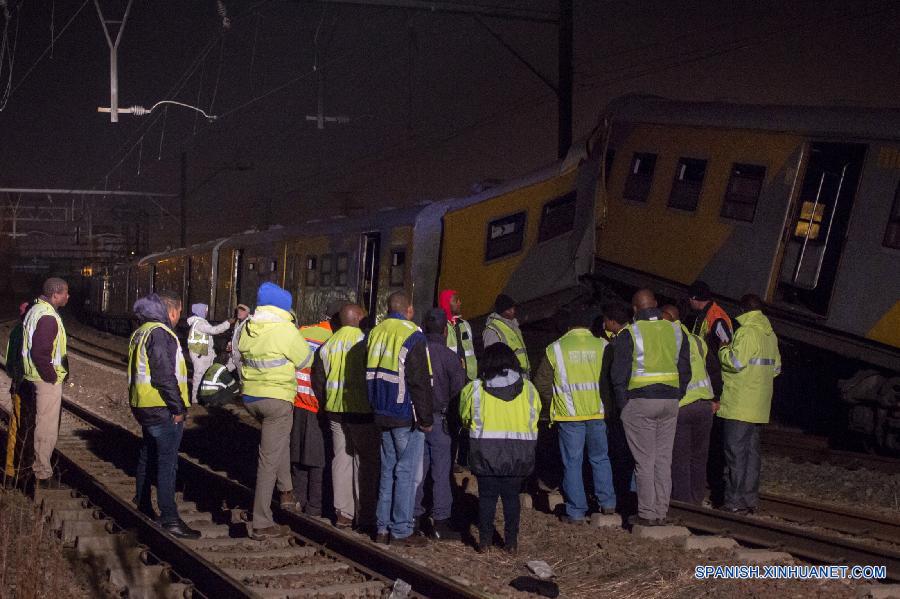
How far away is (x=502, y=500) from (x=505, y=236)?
8.07 m

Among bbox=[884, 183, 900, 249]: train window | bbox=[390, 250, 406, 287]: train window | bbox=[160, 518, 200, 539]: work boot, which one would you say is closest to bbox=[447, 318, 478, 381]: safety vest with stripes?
bbox=[160, 518, 200, 539]: work boot

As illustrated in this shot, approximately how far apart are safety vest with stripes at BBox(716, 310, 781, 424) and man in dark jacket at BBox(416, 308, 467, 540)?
8.68ft

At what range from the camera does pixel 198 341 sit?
14562 mm

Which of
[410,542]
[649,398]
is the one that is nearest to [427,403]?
[410,542]

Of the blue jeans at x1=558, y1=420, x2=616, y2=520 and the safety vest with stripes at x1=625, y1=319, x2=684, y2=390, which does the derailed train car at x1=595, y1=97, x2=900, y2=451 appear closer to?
the safety vest with stripes at x1=625, y1=319, x2=684, y2=390

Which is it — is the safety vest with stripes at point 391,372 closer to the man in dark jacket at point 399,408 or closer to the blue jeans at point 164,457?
the man in dark jacket at point 399,408

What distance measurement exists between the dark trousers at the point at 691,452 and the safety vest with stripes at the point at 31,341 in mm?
5693

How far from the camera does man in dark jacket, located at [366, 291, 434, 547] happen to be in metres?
8.10

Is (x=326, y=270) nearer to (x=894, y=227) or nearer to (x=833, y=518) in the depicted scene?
(x=894, y=227)

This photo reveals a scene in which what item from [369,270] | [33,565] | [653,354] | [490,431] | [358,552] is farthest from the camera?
[369,270]

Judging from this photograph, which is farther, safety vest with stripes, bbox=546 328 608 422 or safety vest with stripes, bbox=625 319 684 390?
safety vest with stripes, bbox=546 328 608 422

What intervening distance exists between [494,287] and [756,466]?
6635 millimetres

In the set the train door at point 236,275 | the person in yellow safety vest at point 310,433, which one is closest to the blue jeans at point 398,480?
the person in yellow safety vest at point 310,433

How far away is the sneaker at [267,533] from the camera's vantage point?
8430mm
